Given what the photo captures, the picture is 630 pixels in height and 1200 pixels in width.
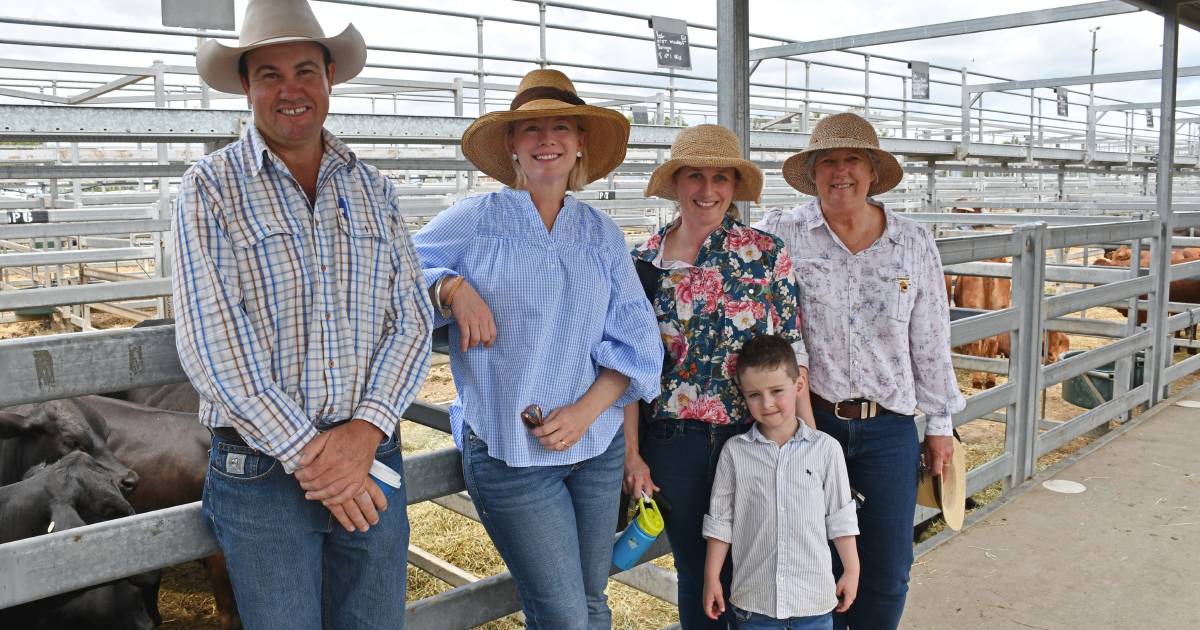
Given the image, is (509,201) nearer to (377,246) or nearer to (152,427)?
(377,246)

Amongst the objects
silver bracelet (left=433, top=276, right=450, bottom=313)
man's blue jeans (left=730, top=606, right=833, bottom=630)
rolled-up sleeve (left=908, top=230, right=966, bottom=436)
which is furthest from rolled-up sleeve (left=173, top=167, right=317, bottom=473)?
rolled-up sleeve (left=908, top=230, right=966, bottom=436)

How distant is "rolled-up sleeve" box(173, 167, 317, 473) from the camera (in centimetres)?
160

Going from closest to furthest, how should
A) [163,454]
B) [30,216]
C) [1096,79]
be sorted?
[163,454], [30,216], [1096,79]

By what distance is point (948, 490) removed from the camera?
116 inches

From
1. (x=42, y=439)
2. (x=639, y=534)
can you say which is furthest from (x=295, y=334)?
(x=42, y=439)

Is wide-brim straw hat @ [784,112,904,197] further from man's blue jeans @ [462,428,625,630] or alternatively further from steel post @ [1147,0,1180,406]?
steel post @ [1147,0,1180,406]

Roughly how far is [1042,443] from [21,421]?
5.20m

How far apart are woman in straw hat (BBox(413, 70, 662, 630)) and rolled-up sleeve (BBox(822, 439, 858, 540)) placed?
59 centimetres

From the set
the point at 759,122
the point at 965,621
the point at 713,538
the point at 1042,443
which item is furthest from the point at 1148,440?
the point at 759,122

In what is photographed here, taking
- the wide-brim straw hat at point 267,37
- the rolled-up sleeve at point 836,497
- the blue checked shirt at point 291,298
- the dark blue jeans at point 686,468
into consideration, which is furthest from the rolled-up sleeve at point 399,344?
the rolled-up sleeve at point 836,497

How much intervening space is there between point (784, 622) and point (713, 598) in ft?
0.67

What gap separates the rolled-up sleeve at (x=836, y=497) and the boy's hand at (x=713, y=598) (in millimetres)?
162

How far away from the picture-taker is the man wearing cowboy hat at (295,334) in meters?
1.62

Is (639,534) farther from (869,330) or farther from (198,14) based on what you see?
(198,14)
